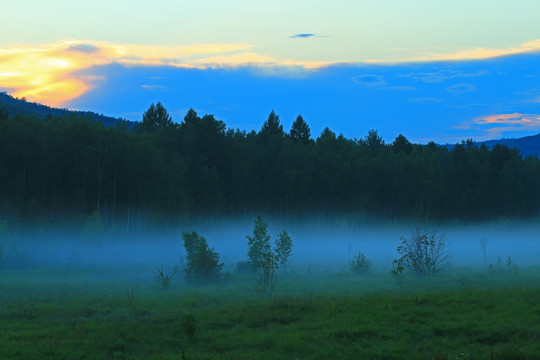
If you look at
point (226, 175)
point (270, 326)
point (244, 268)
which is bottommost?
point (244, 268)

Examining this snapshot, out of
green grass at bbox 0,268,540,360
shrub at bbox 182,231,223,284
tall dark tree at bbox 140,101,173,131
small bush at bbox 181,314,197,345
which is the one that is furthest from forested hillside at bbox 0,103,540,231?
small bush at bbox 181,314,197,345

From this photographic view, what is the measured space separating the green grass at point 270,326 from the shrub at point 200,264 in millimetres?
6799

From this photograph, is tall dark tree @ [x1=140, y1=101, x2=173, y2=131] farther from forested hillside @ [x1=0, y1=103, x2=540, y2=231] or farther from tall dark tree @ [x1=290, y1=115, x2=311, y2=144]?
tall dark tree @ [x1=290, y1=115, x2=311, y2=144]

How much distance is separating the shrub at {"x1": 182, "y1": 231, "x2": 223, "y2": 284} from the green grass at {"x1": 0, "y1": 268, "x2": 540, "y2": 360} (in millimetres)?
6799

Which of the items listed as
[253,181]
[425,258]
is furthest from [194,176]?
[425,258]

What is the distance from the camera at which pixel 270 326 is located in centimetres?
1814

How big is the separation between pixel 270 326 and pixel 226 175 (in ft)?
242

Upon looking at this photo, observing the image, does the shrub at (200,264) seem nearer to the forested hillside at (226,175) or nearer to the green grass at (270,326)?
the green grass at (270,326)

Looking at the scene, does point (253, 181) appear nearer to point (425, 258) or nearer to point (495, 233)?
point (495, 233)

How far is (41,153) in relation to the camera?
65.7 meters

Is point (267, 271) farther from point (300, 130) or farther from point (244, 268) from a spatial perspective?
point (300, 130)

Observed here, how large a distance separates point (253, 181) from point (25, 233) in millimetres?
38799

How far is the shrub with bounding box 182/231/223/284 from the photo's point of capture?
34.7 metres

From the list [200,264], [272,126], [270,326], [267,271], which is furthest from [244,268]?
[272,126]
